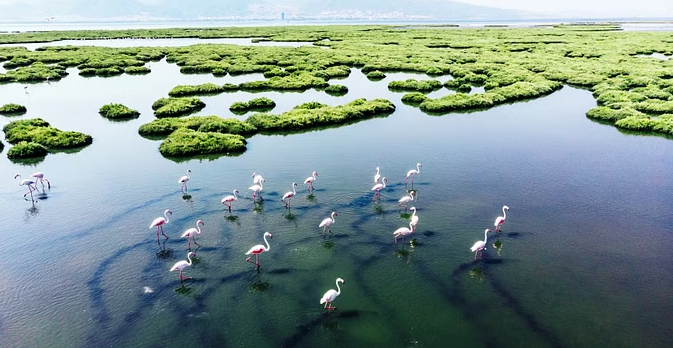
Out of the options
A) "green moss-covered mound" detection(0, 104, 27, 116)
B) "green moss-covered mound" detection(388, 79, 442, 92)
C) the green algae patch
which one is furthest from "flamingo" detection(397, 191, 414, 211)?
"green moss-covered mound" detection(0, 104, 27, 116)

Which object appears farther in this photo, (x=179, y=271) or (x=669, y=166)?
(x=669, y=166)

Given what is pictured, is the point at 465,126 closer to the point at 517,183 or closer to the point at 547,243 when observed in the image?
the point at 517,183

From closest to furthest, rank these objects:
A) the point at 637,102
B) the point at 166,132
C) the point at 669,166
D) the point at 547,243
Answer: the point at 547,243 → the point at 669,166 → the point at 166,132 → the point at 637,102

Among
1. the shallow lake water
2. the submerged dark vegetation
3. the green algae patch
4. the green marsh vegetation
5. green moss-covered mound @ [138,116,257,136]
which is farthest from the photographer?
the green marsh vegetation

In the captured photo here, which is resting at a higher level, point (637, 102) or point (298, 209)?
point (637, 102)

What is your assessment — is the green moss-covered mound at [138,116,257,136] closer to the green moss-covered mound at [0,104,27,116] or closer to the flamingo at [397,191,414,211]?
the green moss-covered mound at [0,104,27,116]

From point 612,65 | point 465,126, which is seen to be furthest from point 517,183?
point 612,65
